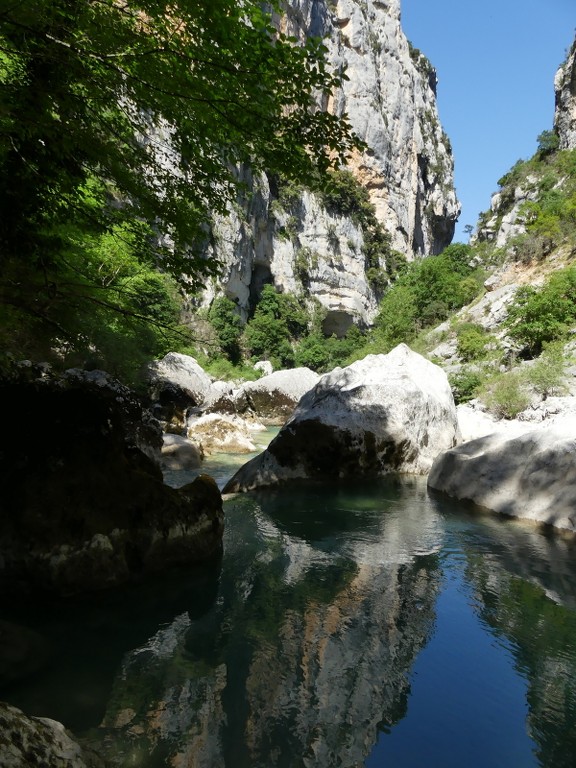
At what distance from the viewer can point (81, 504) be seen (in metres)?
5.31

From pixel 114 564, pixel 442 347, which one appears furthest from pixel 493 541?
pixel 442 347

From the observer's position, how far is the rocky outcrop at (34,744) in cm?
220

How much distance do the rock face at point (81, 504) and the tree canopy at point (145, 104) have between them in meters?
1.49

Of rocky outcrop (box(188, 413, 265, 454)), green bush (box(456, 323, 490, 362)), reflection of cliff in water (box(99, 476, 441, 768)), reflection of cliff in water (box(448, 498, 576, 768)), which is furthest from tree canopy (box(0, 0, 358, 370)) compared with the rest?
green bush (box(456, 323, 490, 362))

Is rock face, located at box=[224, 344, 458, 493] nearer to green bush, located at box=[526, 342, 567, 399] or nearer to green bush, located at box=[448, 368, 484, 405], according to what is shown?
green bush, located at box=[526, 342, 567, 399]

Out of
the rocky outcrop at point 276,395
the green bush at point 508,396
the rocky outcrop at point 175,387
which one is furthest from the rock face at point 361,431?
the rocky outcrop at point 276,395

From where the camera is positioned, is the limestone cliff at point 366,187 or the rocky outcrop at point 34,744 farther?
the limestone cliff at point 366,187

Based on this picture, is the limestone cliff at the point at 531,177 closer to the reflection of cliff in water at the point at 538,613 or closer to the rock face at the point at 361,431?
the rock face at the point at 361,431

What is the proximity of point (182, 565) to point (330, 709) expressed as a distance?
9.57 feet

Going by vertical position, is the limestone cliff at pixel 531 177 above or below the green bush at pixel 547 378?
above

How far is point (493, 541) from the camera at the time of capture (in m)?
7.72

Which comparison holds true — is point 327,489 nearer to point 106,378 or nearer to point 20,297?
point 106,378

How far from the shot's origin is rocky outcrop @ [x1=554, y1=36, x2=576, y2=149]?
53.3 meters

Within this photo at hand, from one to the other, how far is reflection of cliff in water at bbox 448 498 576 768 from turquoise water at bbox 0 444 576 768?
2 cm
